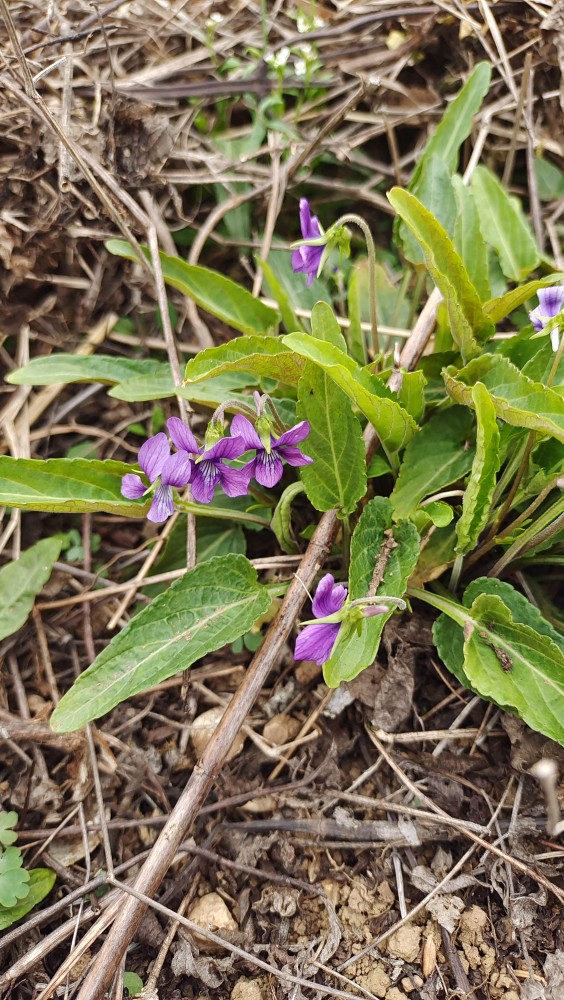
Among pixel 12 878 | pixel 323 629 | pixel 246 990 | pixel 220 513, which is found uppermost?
pixel 323 629

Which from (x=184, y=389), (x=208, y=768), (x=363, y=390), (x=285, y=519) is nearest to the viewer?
(x=363, y=390)

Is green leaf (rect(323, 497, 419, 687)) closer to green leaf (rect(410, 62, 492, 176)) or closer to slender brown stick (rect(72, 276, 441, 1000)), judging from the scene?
slender brown stick (rect(72, 276, 441, 1000))

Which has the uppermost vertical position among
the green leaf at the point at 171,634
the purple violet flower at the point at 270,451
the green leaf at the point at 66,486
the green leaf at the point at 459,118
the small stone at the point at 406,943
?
the green leaf at the point at 459,118

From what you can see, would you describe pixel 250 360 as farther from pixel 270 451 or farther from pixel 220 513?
pixel 220 513

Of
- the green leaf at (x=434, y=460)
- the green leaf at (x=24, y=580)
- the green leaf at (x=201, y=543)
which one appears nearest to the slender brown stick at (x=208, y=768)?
the green leaf at (x=434, y=460)

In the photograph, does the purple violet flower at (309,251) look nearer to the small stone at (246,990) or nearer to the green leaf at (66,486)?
the green leaf at (66,486)

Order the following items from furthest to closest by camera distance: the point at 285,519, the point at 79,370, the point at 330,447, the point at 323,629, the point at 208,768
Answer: the point at 79,370 → the point at 285,519 → the point at 330,447 → the point at 208,768 → the point at 323,629

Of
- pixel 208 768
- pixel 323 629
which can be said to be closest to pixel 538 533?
pixel 323 629
